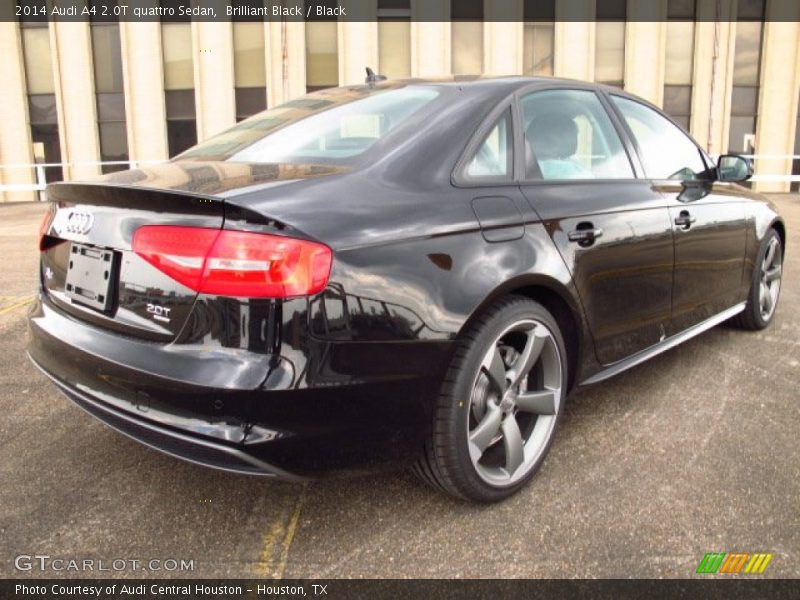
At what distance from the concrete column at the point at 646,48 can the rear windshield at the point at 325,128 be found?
20.2m

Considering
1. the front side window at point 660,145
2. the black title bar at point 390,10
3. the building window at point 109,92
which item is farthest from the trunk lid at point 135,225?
the building window at point 109,92

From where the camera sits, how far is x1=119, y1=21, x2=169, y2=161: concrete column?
20.9 meters

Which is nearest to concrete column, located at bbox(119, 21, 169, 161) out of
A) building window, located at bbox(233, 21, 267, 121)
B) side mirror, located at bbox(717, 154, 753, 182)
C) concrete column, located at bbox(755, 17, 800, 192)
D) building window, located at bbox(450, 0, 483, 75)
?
building window, located at bbox(233, 21, 267, 121)

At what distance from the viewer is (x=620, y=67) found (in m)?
21.5

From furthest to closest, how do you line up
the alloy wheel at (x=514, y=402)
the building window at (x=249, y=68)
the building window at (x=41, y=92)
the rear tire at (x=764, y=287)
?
1. the building window at (x=41, y=92)
2. the building window at (x=249, y=68)
3. the rear tire at (x=764, y=287)
4. the alloy wheel at (x=514, y=402)

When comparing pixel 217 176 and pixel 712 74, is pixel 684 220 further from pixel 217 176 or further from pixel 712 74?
pixel 712 74

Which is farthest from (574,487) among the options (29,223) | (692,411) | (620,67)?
(620,67)

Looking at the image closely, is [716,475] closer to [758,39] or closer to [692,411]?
[692,411]

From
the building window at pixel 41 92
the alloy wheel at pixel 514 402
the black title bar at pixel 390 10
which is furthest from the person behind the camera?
the building window at pixel 41 92

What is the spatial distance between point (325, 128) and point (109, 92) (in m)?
22.1

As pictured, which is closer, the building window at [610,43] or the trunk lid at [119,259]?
the trunk lid at [119,259]

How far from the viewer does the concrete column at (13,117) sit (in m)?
21.5

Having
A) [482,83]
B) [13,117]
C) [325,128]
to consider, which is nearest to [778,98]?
[482,83]

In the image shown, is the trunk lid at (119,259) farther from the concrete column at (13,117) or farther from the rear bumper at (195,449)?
the concrete column at (13,117)
